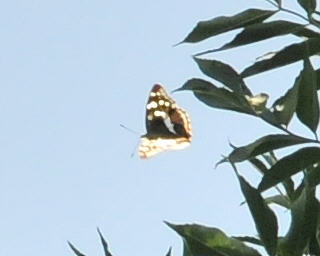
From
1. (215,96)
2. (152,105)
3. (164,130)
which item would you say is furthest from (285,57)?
(152,105)

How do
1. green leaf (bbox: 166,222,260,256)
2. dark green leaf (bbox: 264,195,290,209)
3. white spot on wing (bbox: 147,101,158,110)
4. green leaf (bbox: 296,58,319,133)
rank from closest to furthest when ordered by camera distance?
green leaf (bbox: 166,222,260,256)
green leaf (bbox: 296,58,319,133)
dark green leaf (bbox: 264,195,290,209)
white spot on wing (bbox: 147,101,158,110)

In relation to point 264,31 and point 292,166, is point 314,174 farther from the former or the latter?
point 264,31

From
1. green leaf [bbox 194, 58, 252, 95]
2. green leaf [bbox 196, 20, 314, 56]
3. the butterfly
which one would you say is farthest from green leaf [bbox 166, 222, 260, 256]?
the butterfly

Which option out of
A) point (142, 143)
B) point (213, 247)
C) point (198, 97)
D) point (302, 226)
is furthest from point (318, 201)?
point (142, 143)

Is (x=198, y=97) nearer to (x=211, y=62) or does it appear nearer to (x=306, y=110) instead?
(x=211, y=62)

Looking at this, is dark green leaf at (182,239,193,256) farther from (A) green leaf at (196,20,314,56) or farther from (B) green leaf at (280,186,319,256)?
(A) green leaf at (196,20,314,56)

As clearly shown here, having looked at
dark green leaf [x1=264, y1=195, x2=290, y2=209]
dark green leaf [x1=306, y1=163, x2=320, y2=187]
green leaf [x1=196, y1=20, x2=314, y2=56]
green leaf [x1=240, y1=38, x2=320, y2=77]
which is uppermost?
green leaf [x1=196, y1=20, x2=314, y2=56]

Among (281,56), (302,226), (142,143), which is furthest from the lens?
(142,143)
